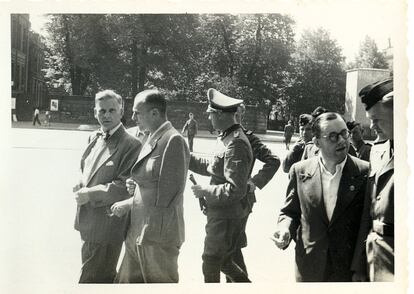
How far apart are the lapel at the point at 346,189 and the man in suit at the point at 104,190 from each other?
1.34 m

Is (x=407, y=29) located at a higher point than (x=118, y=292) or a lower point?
higher

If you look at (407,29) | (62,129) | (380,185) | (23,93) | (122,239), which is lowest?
(122,239)

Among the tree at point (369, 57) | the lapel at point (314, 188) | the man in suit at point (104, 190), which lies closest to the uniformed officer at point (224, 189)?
the lapel at point (314, 188)

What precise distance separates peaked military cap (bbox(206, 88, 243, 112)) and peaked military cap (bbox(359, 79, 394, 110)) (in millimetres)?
845

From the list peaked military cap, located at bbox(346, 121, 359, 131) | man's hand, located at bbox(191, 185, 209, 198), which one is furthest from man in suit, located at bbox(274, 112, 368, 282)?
man's hand, located at bbox(191, 185, 209, 198)

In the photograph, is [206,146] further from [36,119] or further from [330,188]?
[36,119]

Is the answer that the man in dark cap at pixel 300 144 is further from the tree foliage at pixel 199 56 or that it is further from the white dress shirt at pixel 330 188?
the white dress shirt at pixel 330 188

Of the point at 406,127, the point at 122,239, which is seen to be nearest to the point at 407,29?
the point at 406,127

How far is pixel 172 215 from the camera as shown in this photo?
290cm

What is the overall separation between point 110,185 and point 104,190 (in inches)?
1.9

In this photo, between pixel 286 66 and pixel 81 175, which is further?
pixel 286 66

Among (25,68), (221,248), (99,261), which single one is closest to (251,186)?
(221,248)

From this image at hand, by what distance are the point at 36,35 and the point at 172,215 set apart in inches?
63.6

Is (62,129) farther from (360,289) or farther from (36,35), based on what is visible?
(360,289)
